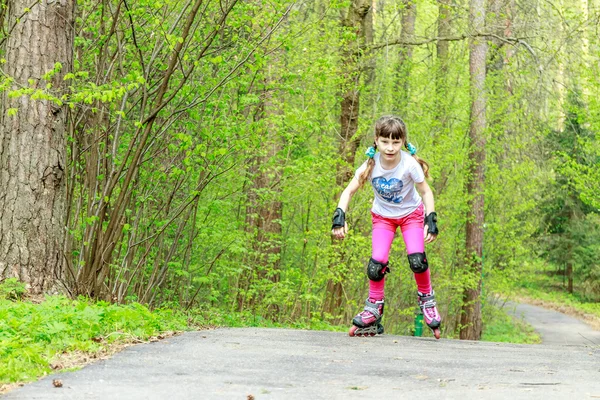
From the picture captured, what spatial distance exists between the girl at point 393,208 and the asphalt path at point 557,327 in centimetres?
1584

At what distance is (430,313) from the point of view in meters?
7.51

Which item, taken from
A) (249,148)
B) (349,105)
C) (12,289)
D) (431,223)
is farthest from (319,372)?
(349,105)

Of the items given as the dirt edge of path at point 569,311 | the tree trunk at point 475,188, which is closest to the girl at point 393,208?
the tree trunk at point 475,188

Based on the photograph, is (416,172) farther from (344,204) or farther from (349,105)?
(349,105)

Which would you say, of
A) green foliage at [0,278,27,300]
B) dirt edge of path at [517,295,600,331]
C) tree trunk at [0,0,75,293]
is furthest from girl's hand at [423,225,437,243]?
dirt edge of path at [517,295,600,331]

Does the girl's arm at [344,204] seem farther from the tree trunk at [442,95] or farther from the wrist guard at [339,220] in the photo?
the tree trunk at [442,95]

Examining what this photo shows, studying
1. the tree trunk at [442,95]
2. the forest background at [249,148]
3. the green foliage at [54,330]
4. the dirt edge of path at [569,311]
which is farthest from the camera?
the dirt edge of path at [569,311]

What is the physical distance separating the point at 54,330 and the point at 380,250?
9.66 ft

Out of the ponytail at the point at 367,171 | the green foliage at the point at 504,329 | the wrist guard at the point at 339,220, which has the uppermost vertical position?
the ponytail at the point at 367,171

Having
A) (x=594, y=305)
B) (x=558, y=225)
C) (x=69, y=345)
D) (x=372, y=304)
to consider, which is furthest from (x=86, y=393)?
(x=558, y=225)

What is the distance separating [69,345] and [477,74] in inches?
615

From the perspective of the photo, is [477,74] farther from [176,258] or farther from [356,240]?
[176,258]

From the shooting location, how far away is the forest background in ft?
25.3

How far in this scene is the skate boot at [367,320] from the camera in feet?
24.0
